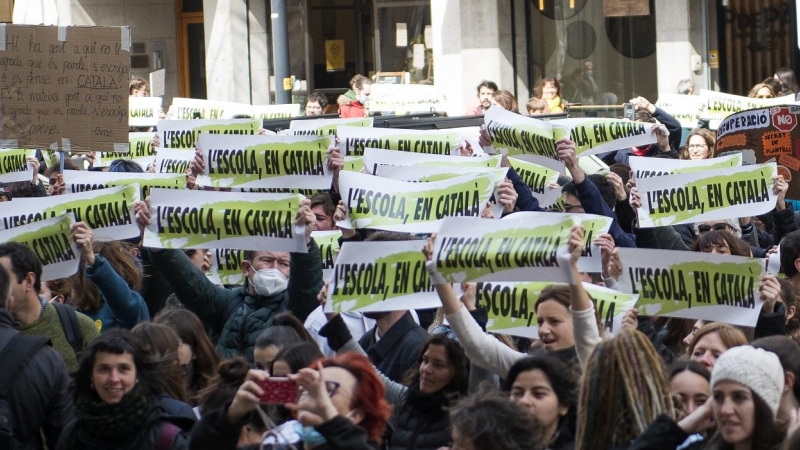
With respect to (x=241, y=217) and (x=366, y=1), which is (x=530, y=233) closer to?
(x=241, y=217)

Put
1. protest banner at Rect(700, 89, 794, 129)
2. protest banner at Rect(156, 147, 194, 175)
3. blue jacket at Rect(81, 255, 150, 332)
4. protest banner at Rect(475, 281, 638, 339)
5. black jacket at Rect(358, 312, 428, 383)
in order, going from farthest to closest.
A: protest banner at Rect(700, 89, 794, 129), protest banner at Rect(156, 147, 194, 175), blue jacket at Rect(81, 255, 150, 332), black jacket at Rect(358, 312, 428, 383), protest banner at Rect(475, 281, 638, 339)

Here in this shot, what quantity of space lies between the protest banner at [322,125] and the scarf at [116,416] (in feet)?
16.2

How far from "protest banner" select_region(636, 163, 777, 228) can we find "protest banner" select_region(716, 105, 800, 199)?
1152 millimetres

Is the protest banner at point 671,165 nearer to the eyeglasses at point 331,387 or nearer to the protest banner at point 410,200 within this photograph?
the protest banner at point 410,200

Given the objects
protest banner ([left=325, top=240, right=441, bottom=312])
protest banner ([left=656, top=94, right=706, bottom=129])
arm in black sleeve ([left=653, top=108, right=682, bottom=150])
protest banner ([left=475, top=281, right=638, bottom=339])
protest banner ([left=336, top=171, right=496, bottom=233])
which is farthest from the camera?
protest banner ([left=656, top=94, right=706, bottom=129])

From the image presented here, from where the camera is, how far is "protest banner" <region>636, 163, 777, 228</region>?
26.6 ft

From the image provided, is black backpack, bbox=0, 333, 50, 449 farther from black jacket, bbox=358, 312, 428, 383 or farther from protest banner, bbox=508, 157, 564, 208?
protest banner, bbox=508, 157, 564, 208

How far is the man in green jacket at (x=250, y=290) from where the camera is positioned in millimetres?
7113

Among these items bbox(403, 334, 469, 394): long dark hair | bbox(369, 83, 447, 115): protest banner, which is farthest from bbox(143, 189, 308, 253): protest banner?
bbox(369, 83, 447, 115): protest banner

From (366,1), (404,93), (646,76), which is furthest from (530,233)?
(366,1)

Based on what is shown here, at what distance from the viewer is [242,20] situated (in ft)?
80.4

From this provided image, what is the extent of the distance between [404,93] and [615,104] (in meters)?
5.02

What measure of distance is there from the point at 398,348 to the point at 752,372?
2.25 meters

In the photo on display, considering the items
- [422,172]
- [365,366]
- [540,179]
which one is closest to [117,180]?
[422,172]
